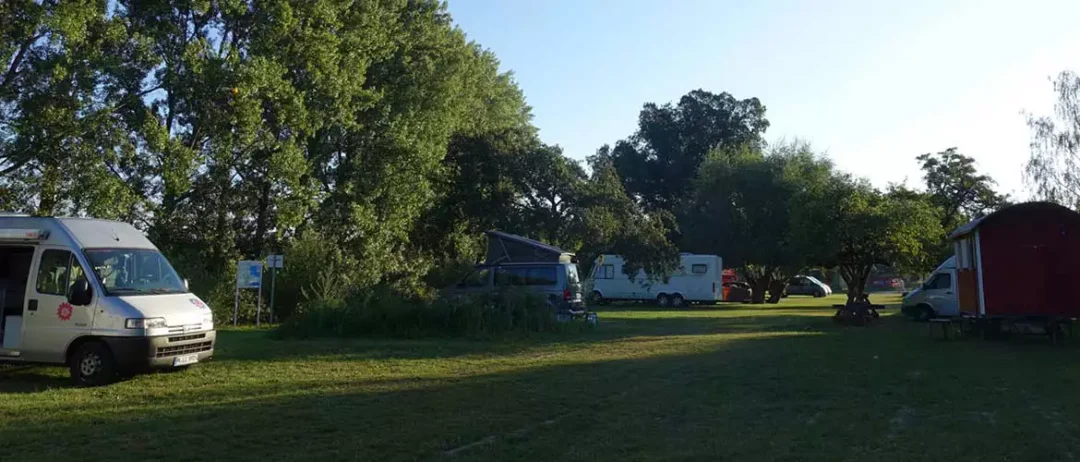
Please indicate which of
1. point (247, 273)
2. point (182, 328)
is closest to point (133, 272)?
point (182, 328)

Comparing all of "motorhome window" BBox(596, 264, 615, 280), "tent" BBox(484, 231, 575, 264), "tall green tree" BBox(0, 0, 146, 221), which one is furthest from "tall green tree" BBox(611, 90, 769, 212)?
"tall green tree" BBox(0, 0, 146, 221)

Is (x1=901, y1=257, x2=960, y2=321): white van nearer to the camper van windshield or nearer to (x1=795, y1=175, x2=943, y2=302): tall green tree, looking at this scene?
(x1=795, y1=175, x2=943, y2=302): tall green tree

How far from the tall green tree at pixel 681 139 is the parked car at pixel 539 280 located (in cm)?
4698

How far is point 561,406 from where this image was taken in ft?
29.8

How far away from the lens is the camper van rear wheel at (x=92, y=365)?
10.6 meters

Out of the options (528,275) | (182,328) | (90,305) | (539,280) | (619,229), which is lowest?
(182,328)

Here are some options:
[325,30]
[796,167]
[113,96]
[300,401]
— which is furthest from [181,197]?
[796,167]

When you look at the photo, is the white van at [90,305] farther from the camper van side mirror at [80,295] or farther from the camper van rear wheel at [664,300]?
the camper van rear wheel at [664,300]

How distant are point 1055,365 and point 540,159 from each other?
57.8 ft

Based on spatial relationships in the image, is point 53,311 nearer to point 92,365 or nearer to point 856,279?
point 92,365

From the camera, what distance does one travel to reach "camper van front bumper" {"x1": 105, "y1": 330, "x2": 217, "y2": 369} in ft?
34.4

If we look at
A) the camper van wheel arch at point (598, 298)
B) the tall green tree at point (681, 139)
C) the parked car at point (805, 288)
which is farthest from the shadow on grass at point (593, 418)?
the tall green tree at point (681, 139)

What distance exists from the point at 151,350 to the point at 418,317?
810 cm

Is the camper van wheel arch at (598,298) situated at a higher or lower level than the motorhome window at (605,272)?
lower
